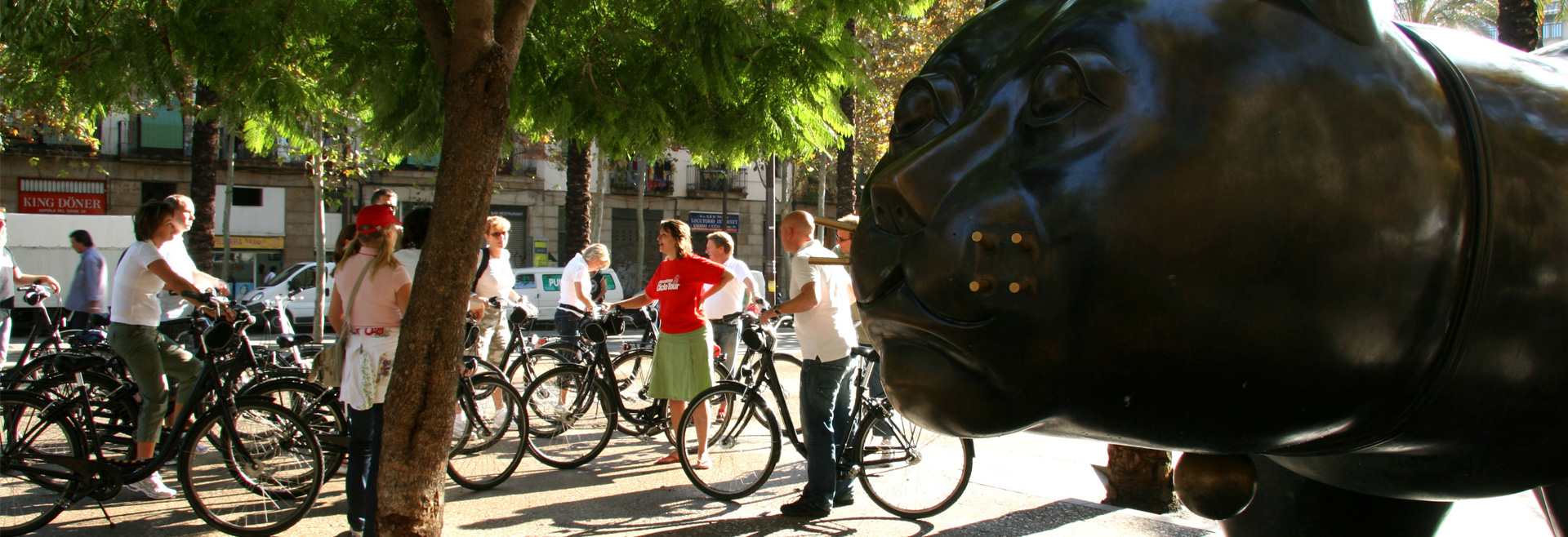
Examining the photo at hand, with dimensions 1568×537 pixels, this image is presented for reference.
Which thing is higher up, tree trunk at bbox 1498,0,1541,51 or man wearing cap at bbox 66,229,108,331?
tree trunk at bbox 1498,0,1541,51

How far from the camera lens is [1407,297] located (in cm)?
79

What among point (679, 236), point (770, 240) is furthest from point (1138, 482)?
point (770, 240)

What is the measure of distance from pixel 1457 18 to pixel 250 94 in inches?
1249

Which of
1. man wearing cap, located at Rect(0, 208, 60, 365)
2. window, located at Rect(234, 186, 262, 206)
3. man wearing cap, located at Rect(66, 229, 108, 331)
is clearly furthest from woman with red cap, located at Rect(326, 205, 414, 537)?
window, located at Rect(234, 186, 262, 206)

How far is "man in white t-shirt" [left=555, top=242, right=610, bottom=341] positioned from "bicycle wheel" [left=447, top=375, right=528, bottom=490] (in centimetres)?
259

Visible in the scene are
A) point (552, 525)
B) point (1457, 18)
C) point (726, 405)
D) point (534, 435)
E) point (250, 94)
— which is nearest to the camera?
point (250, 94)

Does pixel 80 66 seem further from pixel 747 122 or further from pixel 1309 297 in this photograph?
pixel 1309 297

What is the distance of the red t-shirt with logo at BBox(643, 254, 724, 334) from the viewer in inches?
251

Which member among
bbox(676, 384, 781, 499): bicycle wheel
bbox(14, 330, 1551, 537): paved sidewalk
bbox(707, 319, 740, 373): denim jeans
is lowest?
bbox(14, 330, 1551, 537): paved sidewalk

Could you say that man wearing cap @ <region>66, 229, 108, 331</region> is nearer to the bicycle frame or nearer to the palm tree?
the bicycle frame

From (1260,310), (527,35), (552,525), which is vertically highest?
(527,35)

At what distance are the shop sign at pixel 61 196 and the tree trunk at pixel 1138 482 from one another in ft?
95.8

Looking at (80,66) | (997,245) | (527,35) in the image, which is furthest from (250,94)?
(997,245)

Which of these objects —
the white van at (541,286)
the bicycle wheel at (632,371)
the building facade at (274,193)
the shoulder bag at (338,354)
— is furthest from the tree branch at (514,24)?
the building facade at (274,193)
